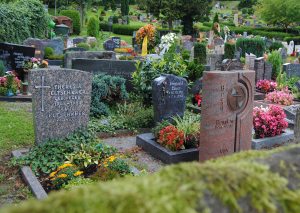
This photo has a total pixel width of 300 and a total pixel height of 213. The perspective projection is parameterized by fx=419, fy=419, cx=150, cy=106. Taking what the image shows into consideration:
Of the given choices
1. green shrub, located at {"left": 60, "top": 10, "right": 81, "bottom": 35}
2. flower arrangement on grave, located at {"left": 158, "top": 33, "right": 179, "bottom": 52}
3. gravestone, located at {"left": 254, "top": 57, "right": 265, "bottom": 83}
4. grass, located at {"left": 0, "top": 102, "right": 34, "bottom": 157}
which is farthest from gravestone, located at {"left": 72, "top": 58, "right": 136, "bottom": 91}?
green shrub, located at {"left": 60, "top": 10, "right": 81, "bottom": 35}

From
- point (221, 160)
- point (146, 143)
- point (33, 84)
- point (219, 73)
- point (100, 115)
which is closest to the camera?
point (221, 160)

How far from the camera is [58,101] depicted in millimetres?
7832

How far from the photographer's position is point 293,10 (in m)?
46.8

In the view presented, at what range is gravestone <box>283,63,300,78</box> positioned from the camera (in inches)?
754

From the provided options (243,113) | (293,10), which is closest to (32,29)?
(243,113)

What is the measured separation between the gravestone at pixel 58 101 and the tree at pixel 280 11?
43.0m

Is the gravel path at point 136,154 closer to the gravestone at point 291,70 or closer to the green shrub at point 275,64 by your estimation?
the green shrub at point 275,64

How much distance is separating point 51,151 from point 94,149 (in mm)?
772

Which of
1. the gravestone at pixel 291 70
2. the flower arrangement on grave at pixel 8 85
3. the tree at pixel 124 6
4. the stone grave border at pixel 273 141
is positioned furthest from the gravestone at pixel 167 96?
the tree at pixel 124 6

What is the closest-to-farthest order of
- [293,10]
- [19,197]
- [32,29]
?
[19,197]
[32,29]
[293,10]

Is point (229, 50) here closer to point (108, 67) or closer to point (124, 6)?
point (108, 67)

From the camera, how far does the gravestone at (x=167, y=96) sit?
9562mm

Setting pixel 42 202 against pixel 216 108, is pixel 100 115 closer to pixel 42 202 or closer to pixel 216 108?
pixel 216 108

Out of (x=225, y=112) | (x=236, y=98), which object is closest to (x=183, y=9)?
(x=236, y=98)
